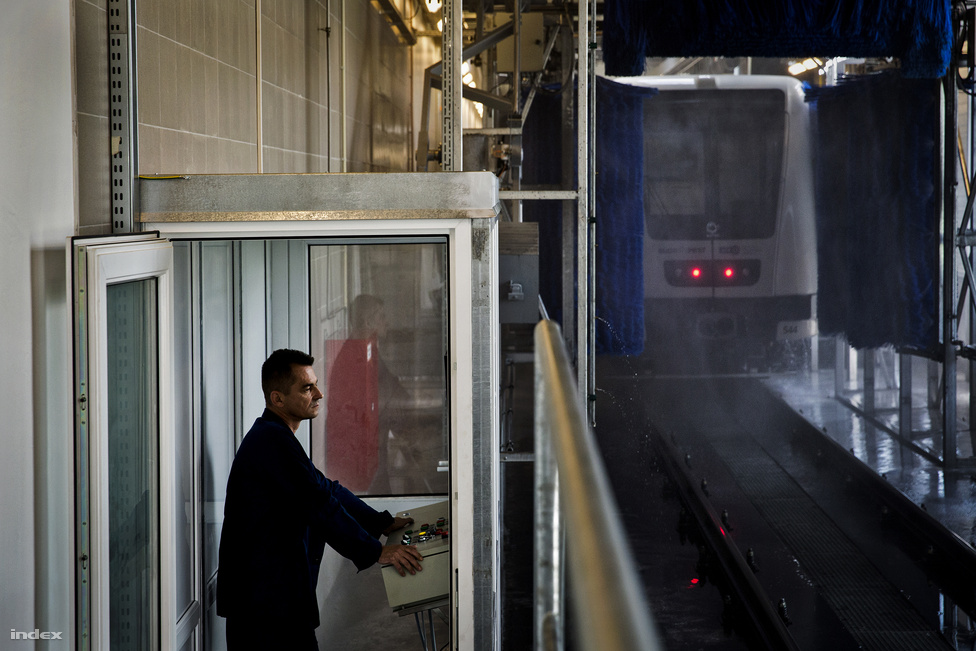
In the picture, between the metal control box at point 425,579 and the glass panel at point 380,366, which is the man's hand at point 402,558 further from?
the glass panel at point 380,366

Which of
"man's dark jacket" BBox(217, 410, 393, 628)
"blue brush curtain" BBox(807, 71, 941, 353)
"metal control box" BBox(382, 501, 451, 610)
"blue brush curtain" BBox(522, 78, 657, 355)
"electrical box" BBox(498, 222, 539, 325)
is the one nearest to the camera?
"man's dark jacket" BBox(217, 410, 393, 628)

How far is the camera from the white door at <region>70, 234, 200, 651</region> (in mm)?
2035

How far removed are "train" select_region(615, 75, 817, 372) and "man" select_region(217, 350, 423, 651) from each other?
7.42 metres

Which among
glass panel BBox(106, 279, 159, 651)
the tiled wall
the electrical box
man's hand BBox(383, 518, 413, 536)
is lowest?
man's hand BBox(383, 518, 413, 536)

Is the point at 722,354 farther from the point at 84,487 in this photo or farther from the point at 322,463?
the point at 84,487

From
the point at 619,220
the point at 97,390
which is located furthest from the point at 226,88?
the point at 619,220

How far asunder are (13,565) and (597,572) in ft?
6.44

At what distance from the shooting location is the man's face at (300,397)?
9.53 ft

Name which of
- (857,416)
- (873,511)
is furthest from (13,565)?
(857,416)

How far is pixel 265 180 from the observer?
8.03ft

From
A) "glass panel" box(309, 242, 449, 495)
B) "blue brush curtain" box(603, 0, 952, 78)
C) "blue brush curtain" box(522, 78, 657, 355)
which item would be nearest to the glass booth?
"glass panel" box(309, 242, 449, 495)

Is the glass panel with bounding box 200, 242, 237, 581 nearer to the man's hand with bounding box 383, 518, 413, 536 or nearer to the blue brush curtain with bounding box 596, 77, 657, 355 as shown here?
the man's hand with bounding box 383, 518, 413, 536

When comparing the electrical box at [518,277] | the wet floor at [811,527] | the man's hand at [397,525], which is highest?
the electrical box at [518,277]

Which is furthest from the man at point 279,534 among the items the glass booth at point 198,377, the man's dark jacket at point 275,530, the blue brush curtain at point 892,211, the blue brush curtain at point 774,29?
the blue brush curtain at point 892,211
